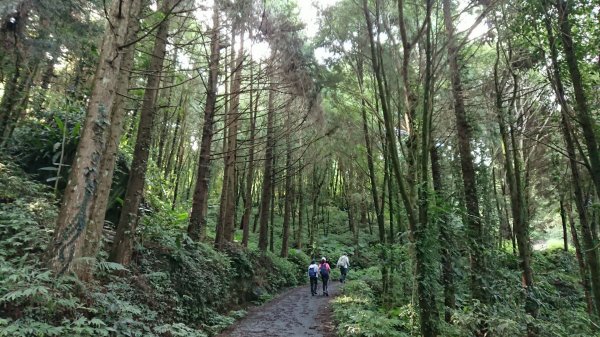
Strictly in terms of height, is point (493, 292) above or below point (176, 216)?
below

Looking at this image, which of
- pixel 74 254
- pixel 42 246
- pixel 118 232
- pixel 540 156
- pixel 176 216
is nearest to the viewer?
pixel 74 254

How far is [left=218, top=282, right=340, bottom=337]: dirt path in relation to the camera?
29.2ft

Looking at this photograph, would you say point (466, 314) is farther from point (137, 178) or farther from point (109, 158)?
point (109, 158)

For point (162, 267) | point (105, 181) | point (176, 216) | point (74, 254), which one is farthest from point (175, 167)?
point (74, 254)

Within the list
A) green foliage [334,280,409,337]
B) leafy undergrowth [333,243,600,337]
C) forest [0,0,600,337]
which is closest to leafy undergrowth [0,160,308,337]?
forest [0,0,600,337]

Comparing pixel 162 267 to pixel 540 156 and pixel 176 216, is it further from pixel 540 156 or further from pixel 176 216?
pixel 540 156

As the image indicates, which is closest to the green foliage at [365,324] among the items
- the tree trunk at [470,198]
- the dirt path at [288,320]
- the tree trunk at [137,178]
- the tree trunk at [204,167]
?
the dirt path at [288,320]

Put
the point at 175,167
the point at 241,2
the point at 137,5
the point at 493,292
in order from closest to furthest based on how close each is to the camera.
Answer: the point at 137,5 → the point at 493,292 → the point at 241,2 → the point at 175,167

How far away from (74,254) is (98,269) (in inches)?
76.2

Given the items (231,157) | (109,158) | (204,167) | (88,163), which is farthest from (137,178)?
(231,157)

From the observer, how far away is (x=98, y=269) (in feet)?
22.4

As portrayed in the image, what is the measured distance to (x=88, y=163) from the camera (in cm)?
521

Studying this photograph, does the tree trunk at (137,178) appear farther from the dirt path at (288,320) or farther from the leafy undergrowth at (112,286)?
the dirt path at (288,320)

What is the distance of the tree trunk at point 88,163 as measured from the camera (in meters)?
5.04
